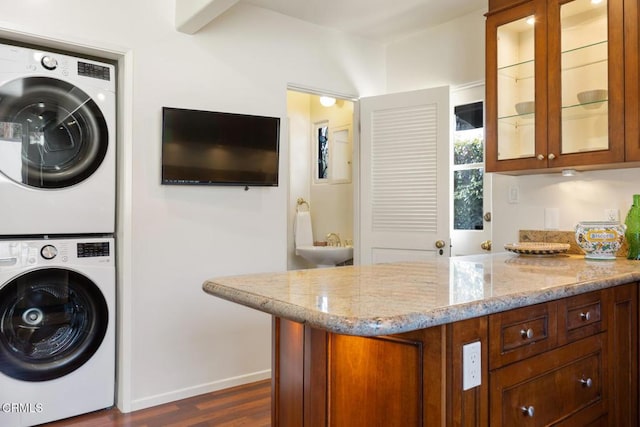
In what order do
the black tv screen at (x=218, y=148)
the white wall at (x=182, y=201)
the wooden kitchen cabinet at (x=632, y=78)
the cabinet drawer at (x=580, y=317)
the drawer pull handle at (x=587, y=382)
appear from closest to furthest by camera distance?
1. the cabinet drawer at (x=580, y=317)
2. the drawer pull handle at (x=587, y=382)
3. the wooden kitchen cabinet at (x=632, y=78)
4. the white wall at (x=182, y=201)
5. the black tv screen at (x=218, y=148)

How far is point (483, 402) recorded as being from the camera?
123 centimetres

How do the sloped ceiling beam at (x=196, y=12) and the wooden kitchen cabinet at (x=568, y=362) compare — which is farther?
the sloped ceiling beam at (x=196, y=12)

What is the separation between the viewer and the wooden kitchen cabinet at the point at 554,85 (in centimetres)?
224

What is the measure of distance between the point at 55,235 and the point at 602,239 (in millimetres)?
2890

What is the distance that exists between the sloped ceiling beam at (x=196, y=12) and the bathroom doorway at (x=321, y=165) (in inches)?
75.7

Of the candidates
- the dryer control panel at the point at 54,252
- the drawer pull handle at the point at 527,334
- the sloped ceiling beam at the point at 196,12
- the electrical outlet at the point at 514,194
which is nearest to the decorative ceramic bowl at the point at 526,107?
the electrical outlet at the point at 514,194

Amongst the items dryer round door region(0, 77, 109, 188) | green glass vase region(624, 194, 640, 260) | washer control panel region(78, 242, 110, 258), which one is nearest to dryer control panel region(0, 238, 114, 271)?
washer control panel region(78, 242, 110, 258)

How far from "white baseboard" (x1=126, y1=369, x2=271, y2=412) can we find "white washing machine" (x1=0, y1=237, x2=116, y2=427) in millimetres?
187

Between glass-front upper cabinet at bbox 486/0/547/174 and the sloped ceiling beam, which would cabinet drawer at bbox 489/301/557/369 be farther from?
the sloped ceiling beam

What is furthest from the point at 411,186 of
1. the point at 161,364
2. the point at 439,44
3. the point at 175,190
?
the point at 161,364

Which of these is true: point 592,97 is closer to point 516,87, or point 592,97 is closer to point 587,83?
point 587,83

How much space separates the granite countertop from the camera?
100 centimetres

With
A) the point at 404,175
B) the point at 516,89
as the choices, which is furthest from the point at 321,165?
the point at 516,89

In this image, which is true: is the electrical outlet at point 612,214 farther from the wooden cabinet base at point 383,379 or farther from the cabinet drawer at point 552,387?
the wooden cabinet base at point 383,379
